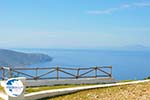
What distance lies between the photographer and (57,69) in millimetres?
30766

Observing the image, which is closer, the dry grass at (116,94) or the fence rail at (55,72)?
the dry grass at (116,94)

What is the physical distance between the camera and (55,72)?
31188mm

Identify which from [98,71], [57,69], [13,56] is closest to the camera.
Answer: [57,69]

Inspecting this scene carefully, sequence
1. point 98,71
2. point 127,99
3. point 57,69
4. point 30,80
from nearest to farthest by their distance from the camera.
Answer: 1. point 127,99
2. point 30,80
3. point 57,69
4. point 98,71

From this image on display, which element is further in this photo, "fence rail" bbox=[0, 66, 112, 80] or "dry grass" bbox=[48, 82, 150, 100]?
"fence rail" bbox=[0, 66, 112, 80]

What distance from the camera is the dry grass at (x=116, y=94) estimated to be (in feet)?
65.5

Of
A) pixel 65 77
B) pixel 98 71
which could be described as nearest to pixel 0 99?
pixel 65 77

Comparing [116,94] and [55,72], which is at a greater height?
[55,72]

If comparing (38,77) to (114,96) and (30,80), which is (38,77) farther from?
(114,96)

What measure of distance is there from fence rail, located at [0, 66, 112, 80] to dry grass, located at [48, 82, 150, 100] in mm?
8153

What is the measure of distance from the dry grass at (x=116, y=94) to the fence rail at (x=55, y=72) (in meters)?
8.15

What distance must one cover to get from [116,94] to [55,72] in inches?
435

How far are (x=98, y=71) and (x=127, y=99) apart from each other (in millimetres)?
13687

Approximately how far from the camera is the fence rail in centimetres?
2962
